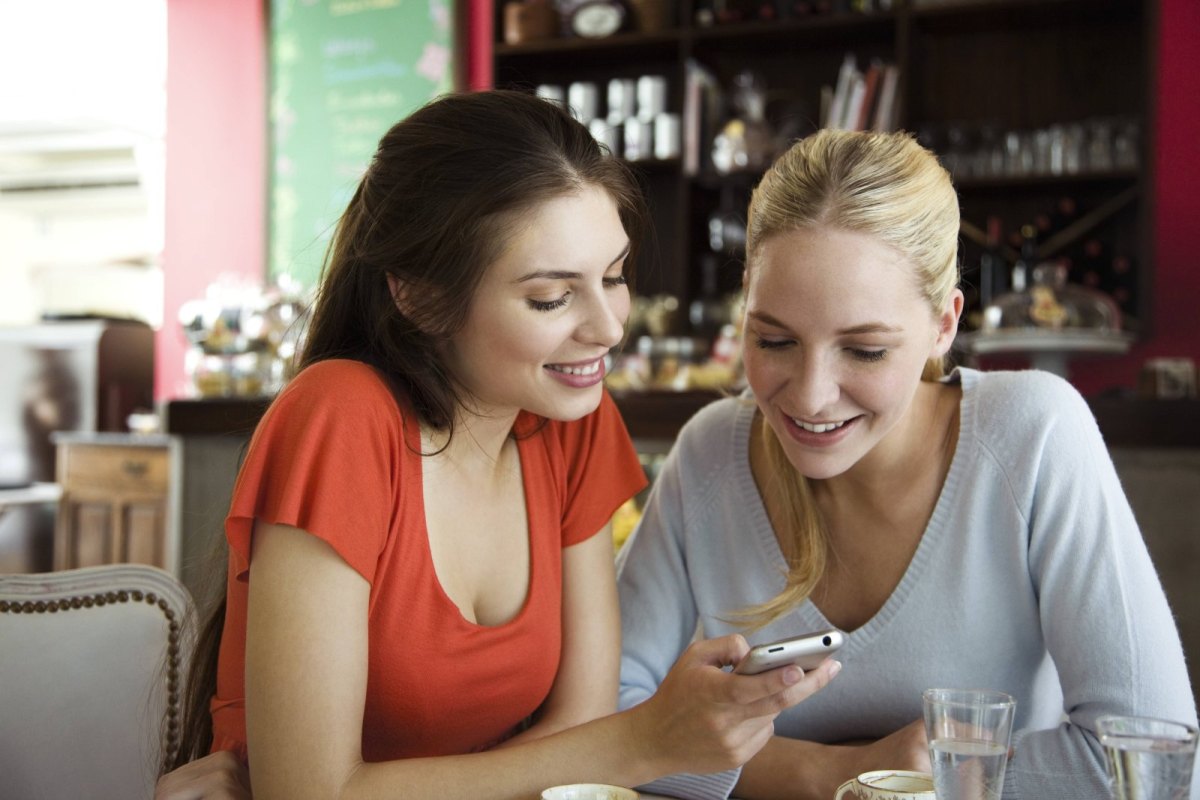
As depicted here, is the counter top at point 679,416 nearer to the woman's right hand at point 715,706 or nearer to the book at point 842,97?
the woman's right hand at point 715,706

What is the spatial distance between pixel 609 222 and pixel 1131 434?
178 cm

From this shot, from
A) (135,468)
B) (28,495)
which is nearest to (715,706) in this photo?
(135,468)

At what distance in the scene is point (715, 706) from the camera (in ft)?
3.37

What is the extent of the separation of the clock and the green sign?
930mm

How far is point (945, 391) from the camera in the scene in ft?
5.05

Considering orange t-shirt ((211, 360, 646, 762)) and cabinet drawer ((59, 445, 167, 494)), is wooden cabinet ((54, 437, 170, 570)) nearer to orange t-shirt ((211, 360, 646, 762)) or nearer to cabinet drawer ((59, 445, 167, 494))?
cabinet drawer ((59, 445, 167, 494))

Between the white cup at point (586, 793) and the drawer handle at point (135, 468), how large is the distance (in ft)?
13.7

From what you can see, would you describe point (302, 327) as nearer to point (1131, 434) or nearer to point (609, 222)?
point (609, 222)

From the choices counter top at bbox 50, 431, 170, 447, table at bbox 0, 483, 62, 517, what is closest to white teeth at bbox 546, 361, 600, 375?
counter top at bbox 50, 431, 170, 447

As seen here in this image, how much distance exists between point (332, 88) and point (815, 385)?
455 centimetres

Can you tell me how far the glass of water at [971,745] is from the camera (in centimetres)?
85

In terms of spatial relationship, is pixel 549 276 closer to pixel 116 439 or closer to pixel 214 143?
pixel 116 439

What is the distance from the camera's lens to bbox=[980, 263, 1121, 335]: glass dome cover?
130 inches

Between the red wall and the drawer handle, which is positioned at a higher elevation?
the red wall
